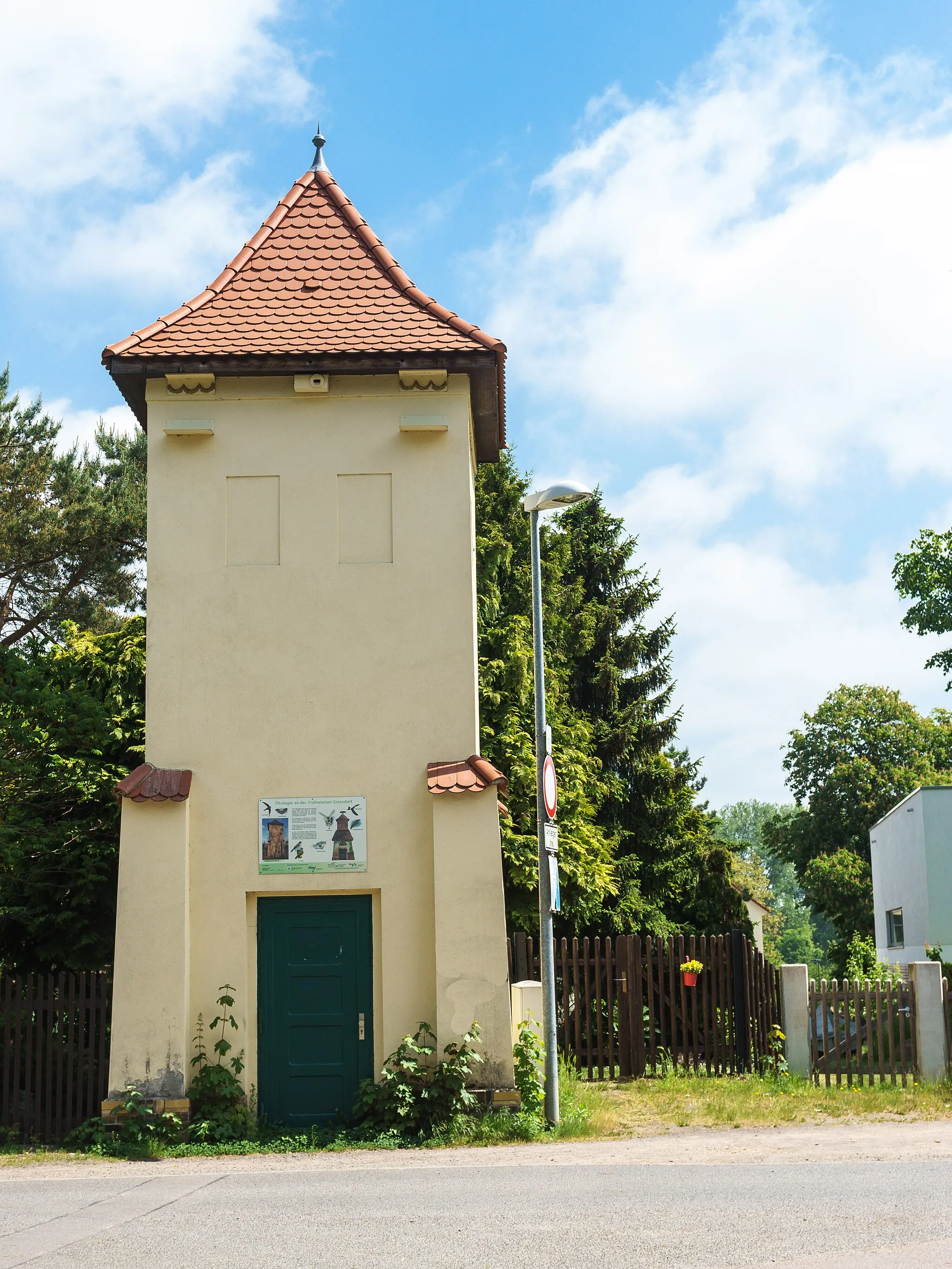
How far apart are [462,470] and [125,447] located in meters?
25.0

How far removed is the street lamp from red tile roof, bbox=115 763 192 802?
3.58 m

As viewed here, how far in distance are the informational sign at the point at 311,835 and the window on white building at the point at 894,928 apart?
23.3 m

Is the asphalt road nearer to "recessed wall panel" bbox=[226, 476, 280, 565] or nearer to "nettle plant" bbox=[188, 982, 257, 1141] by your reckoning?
"nettle plant" bbox=[188, 982, 257, 1141]

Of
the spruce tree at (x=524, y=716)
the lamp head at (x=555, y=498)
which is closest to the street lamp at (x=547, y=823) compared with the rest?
the lamp head at (x=555, y=498)

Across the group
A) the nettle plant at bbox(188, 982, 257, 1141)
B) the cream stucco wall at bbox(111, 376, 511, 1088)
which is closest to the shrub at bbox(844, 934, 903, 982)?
the cream stucco wall at bbox(111, 376, 511, 1088)

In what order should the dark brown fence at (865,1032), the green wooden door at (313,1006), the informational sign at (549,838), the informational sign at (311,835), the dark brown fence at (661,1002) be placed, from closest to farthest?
the informational sign at (549,838)
the green wooden door at (313,1006)
the informational sign at (311,835)
the dark brown fence at (865,1032)
the dark brown fence at (661,1002)

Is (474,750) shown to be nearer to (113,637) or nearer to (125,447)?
(113,637)

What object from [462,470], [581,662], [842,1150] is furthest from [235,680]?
[581,662]

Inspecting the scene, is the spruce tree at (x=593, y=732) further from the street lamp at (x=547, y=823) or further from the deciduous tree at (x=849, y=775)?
the deciduous tree at (x=849, y=775)

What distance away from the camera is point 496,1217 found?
8.31 meters

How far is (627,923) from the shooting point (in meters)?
28.2

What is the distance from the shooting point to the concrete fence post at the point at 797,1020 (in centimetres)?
1541

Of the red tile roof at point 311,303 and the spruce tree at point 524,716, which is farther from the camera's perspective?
the spruce tree at point 524,716

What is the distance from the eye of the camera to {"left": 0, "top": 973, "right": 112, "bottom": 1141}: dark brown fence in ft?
43.5
